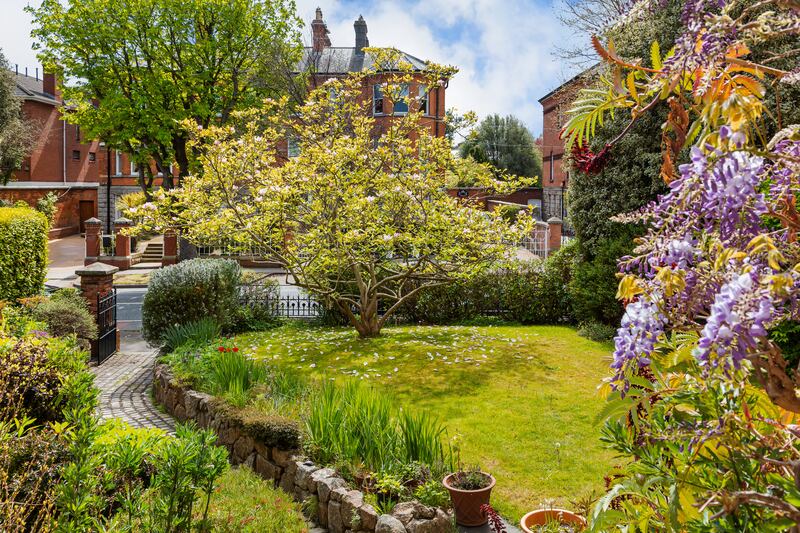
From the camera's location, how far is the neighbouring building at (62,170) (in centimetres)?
3900

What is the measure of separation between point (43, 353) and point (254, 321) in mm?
8036

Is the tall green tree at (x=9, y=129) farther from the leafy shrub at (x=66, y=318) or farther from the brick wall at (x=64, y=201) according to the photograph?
the leafy shrub at (x=66, y=318)

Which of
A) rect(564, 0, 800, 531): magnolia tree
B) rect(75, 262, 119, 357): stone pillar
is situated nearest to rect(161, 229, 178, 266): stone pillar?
rect(75, 262, 119, 357): stone pillar

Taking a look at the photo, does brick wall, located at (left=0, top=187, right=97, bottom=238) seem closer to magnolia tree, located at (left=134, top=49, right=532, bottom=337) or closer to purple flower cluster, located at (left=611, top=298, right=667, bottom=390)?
magnolia tree, located at (left=134, top=49, right=532, bottom=337)

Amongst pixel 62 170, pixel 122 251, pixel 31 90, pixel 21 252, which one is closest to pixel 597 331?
pixel 21 252

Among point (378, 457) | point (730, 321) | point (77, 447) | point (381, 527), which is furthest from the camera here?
point (378, 457)

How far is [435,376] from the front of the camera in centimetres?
967

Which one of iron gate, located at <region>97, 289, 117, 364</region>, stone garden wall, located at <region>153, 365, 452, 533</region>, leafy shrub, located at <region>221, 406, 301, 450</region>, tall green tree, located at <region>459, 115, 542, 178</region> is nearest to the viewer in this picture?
stone garden wall, located at <region>153, 365, 452, 533</region>

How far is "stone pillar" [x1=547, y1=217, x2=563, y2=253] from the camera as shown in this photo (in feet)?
78.6

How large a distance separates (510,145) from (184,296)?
4408cm

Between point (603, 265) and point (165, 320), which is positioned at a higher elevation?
point (603, 265)

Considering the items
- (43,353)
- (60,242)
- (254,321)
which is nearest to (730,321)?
(43,353)

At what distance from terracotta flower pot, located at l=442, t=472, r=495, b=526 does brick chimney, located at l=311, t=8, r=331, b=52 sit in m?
27.8

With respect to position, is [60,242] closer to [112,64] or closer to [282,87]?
[112,64]
